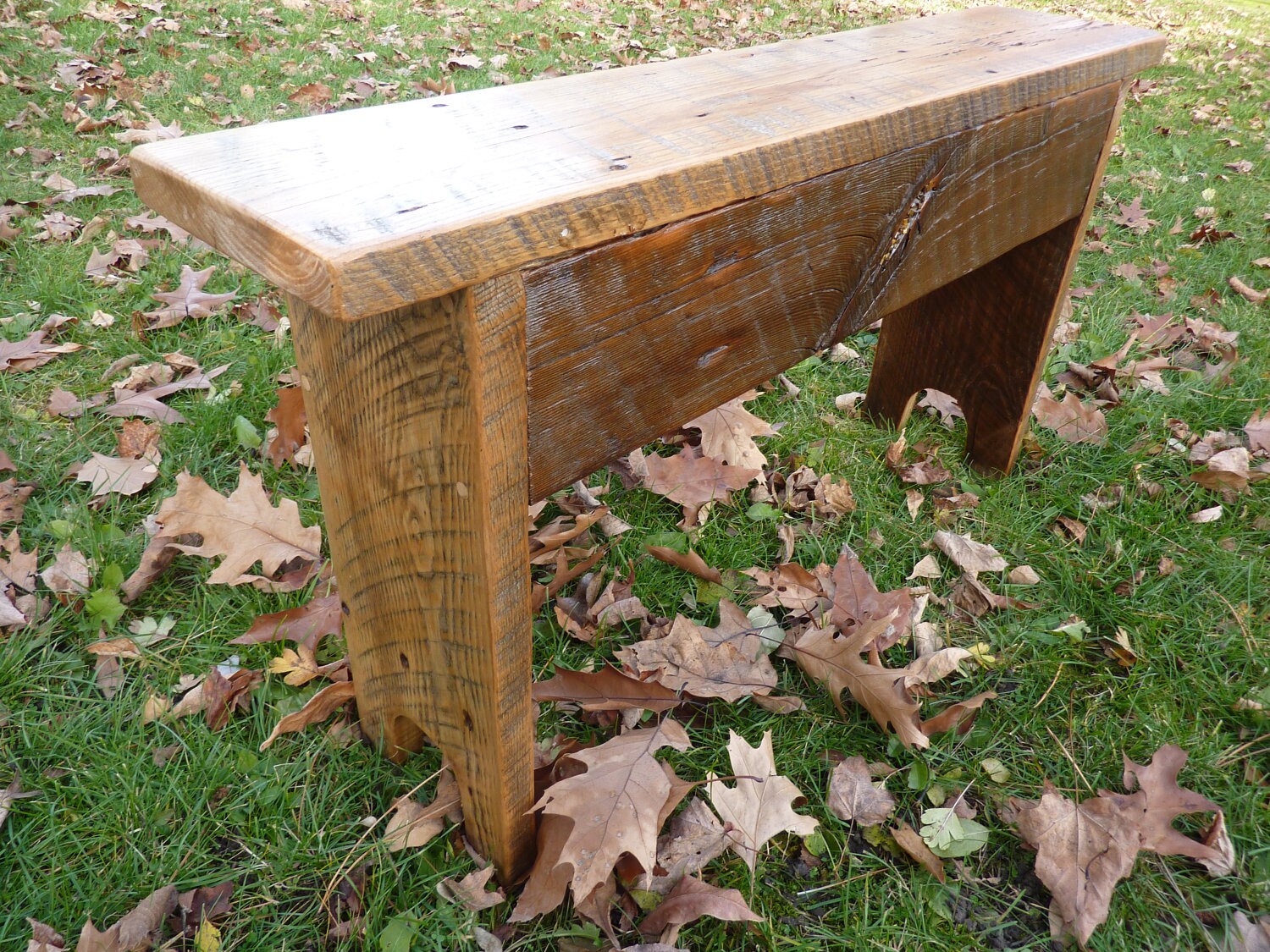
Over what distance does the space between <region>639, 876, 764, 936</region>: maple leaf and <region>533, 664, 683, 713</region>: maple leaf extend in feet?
1.10

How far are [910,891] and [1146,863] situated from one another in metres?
0.42

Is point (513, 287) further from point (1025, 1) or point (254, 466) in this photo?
point (1025, 1)

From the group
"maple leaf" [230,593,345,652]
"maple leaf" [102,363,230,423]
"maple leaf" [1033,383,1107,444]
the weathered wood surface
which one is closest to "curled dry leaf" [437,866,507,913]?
"maple leaf" [230,593,345,652]

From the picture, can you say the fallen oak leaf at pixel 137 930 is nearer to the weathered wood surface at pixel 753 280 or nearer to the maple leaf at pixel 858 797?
the weathered wood surface at pixel 753 280

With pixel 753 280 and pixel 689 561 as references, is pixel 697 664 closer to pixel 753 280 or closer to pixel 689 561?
pixel 689 561

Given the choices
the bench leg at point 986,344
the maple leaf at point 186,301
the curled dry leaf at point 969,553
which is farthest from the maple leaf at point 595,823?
the maple leaf at point 186,301

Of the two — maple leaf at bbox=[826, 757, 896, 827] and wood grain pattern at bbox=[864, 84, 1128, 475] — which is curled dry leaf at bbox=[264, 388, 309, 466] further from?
wood grain pattern at bbox=[864, 84, 1128, 475]

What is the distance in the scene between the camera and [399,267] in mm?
741

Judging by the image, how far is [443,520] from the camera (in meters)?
1.03

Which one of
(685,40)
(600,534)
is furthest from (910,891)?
(685,40)

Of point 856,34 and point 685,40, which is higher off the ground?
point 856,34

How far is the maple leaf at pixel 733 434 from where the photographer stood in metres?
2.21

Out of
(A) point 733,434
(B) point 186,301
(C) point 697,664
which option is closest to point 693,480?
(A) point 733,434

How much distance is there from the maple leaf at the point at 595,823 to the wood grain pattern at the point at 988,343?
1.43m
